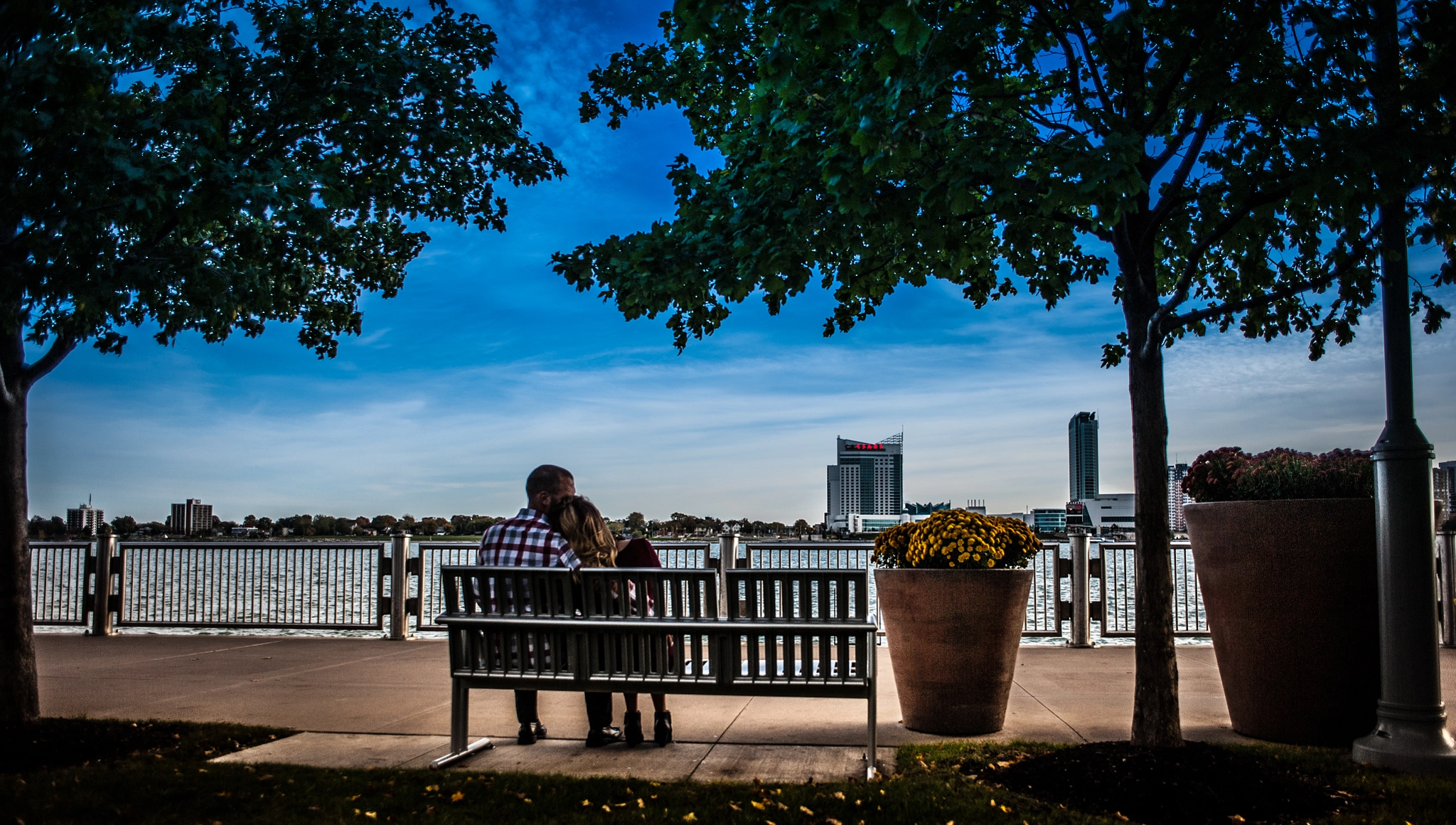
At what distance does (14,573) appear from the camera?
19.3ft

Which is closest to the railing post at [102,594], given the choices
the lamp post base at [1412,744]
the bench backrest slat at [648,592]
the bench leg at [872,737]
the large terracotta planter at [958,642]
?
the bench backrest slat at [648,592]

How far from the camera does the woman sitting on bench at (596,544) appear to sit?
18.9ft

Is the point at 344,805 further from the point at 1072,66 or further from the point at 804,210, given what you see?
the point at 1072,66

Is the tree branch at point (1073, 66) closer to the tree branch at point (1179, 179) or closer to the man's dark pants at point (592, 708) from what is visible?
Answer: the tree branch at point (1179, 179)

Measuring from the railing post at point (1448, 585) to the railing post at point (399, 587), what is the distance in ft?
39.6

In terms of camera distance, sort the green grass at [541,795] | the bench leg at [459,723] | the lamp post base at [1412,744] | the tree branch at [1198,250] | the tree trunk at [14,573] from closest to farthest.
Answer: the green grass at [541,795] < the tree branch at [1198,250] < the lamp post base at [1412,744] < the bench leg at [459,723] < the tree trunk at [14,573]

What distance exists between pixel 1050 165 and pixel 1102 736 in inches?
149

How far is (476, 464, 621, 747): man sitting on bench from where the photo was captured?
575 centimetres

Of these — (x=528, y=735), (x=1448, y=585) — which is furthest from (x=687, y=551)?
(x=1448, y=585)

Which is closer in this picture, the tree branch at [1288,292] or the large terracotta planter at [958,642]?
the tree branch at [1288,292]

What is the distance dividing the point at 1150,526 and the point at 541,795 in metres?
3.51

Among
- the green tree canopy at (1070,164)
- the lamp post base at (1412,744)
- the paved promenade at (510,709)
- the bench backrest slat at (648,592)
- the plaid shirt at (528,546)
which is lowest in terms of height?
the paved promenade at (510,709)

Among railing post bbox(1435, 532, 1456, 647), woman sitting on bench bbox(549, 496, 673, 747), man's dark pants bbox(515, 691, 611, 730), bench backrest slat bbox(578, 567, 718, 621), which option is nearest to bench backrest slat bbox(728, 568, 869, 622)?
bench backrest slat bbox(578, 567, 718, 621)

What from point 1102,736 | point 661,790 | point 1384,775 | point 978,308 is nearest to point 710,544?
point 978,308
